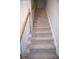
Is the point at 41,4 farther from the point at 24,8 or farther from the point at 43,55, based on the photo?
the point at 43,55

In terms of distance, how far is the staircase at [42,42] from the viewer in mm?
4389

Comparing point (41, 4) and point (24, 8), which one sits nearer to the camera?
point (24, 8)

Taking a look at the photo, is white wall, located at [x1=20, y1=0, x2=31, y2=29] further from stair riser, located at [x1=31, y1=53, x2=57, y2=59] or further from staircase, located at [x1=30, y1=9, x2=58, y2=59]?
stair riser, located at [x1=31, y1=53, x2=57, y2=59]

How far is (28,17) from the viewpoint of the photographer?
530 cm

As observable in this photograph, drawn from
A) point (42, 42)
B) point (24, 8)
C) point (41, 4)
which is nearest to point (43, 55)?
point (42, 42)

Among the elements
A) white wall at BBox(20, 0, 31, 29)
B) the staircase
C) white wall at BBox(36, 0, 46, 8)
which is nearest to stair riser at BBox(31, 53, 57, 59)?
the staircase

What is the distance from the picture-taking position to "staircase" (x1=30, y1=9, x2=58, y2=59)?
14.4 ft

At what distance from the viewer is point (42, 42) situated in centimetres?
507

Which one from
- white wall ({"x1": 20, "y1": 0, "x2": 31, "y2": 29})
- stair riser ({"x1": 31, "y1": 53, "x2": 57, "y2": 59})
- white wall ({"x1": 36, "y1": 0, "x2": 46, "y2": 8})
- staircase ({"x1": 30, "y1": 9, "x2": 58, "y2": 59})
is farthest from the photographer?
white wall ({"x1": 36, "y1": 0, "x2": 46, "y2": 8})

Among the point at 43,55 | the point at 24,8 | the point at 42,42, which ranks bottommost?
the point at 43,55

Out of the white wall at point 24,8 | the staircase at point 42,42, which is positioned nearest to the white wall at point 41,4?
the staircase at point 42,42
